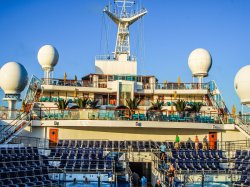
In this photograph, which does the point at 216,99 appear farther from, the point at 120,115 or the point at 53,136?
the point at 53,136

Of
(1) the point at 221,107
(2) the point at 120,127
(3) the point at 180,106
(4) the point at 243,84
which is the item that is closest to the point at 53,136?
(2) the point at 120,127

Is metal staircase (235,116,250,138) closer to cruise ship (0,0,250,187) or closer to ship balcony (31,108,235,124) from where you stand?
cruise ship (0,0,250,187)

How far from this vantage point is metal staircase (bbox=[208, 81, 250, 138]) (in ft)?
107

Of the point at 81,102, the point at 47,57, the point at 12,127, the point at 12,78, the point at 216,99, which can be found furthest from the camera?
the point at 47,57

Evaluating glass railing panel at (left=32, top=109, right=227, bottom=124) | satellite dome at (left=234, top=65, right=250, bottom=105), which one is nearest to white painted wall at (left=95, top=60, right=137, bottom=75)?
glass railing panel at (left=32, top=109, right=227, bottom=124)

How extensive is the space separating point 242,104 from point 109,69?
42.7 feet

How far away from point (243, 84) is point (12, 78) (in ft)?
67.1

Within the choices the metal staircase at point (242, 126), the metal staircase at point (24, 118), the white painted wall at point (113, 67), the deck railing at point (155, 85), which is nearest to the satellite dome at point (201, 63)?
the deck railing at point (155, 85)

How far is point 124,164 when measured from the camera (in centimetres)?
2520

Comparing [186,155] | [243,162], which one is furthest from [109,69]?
[243,162]

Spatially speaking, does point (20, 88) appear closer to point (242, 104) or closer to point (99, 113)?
point (99, 113)

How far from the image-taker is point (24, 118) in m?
31.6

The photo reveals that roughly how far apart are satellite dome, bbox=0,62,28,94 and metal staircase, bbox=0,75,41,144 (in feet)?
3.03

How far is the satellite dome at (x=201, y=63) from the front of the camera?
40.2 meters
